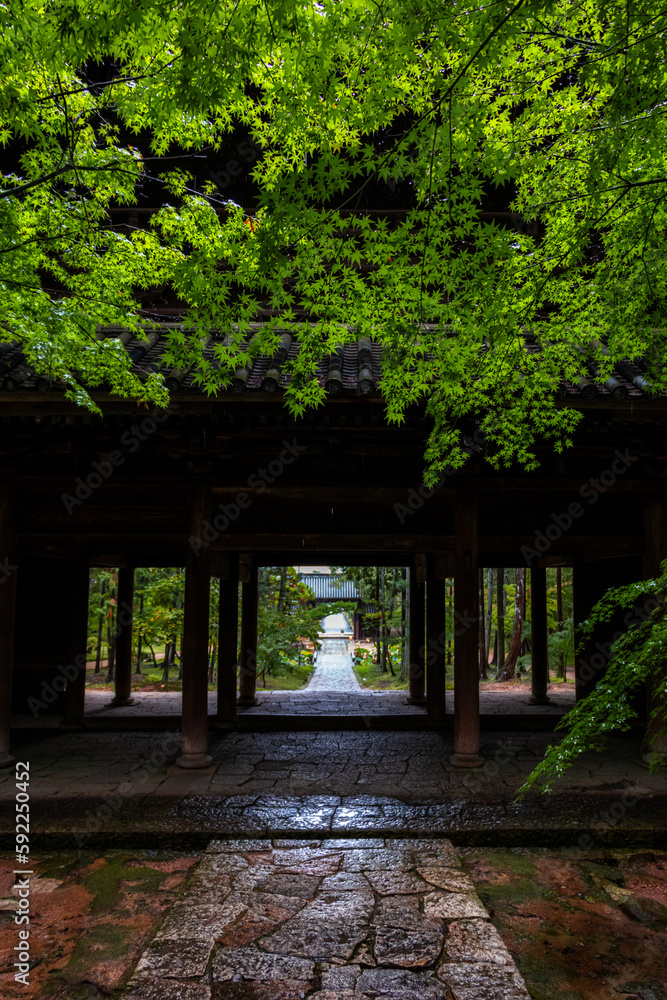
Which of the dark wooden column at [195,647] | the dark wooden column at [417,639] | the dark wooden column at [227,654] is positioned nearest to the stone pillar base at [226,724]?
the dark wooden column at [227,654]

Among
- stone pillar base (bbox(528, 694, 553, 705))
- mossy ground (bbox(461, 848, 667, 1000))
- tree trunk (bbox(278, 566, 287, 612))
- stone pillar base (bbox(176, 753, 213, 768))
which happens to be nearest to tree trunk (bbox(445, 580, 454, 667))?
stone pillar base (bbox(528, 694, 553, 705))

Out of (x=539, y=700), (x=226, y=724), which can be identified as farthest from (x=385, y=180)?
(x=539, y=700)

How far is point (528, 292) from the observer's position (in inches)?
155

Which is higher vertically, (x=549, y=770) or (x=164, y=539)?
(x=164, y=539)

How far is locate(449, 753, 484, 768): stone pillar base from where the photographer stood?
23.5ft

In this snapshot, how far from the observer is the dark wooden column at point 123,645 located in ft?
39.0

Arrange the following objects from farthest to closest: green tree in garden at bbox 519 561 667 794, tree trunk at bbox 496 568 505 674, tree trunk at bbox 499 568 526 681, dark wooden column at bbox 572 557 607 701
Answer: tree trunk at bbox 496 568 505 674
tree trunk at bbox 499 568 526 681
dark wooden column at bbox 572 557 607 701
green tree in garden at bbox 519 561 667 794

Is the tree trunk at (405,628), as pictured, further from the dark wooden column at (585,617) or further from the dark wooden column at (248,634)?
the dark wooden column at (585,617)

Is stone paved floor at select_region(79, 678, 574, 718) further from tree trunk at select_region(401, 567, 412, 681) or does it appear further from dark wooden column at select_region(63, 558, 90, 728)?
tree trunk at select_region(401, 567, 412, 681)

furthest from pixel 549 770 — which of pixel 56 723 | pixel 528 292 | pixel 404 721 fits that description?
pixel 56 723

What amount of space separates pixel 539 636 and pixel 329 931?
948cm

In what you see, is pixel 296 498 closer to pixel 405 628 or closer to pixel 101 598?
pixel 405 628

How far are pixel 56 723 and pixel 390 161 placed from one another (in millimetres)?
9999

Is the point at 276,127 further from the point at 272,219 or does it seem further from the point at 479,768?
the point at 479,768
